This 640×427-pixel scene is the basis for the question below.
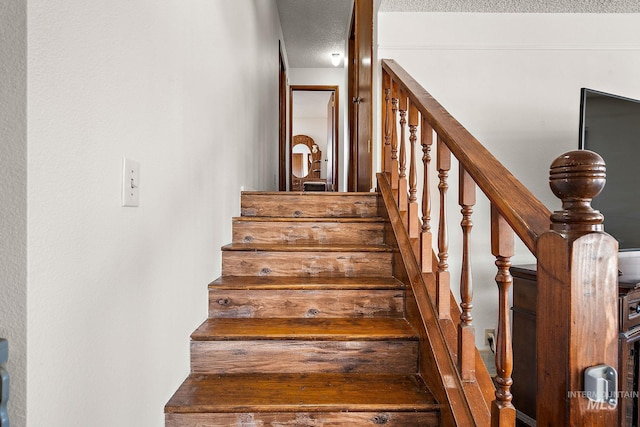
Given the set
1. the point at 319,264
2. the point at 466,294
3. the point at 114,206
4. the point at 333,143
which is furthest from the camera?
the point at 333,143

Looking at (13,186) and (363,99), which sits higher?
(363,99)

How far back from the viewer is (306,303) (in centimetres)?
175

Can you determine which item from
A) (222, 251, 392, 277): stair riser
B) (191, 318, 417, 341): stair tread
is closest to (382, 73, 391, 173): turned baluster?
(222, 251, 392, 277): stair riser

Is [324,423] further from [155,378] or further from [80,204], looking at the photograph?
A: [80,204]

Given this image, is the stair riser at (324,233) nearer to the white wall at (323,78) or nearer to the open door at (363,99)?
the open door at (363,99)

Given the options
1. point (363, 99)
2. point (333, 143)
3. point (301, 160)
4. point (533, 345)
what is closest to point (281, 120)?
point (333, 143)

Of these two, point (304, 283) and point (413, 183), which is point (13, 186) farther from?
point (413, 183)

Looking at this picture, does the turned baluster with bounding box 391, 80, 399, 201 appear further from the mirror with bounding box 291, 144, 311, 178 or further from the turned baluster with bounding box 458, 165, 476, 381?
the mirror with bounding box 291, 144, 311, 178

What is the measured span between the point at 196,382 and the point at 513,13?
2.75 m

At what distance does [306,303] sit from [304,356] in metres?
0.30

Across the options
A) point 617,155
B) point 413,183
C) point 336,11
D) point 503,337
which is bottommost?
point 503,337

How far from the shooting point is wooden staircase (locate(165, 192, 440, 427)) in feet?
4.08

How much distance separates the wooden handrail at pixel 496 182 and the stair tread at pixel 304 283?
2.50ft

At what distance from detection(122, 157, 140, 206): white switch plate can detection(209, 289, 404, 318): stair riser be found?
84 centimetres
